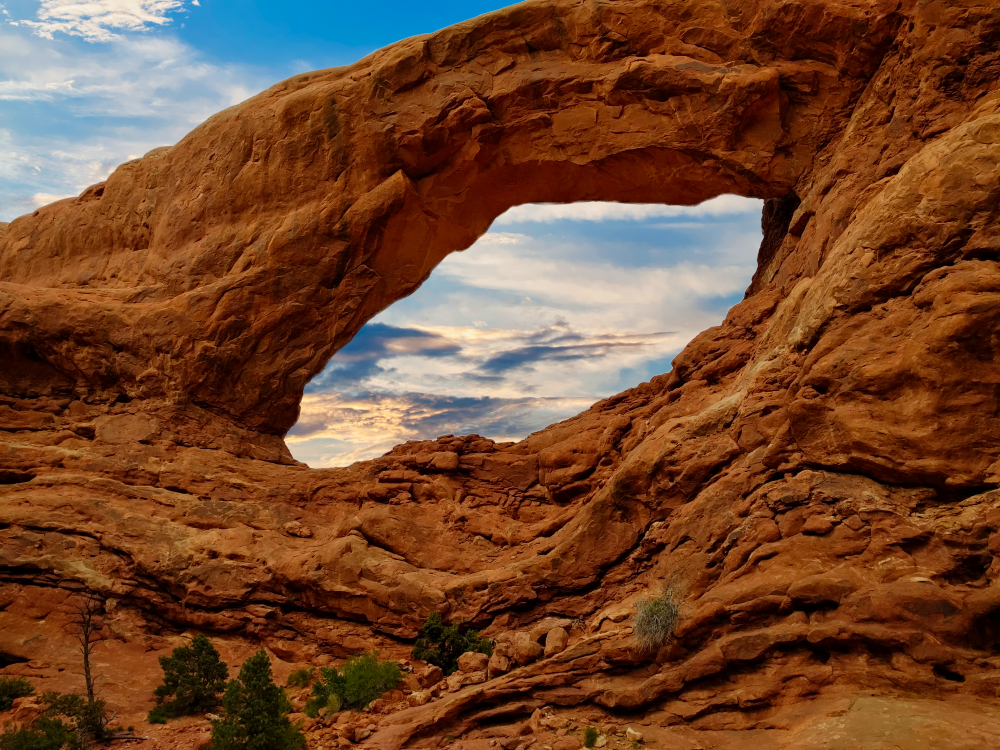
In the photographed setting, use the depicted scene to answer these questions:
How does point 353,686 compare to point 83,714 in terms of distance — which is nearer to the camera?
point 83,714

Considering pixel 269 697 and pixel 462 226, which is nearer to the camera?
pixel 269 697

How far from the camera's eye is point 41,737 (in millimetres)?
13023

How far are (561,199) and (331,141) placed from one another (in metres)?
6.52

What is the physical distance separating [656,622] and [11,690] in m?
12.9

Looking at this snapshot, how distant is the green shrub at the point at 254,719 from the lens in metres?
12.5

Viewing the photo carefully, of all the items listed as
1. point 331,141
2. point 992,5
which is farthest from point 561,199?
point 992,5

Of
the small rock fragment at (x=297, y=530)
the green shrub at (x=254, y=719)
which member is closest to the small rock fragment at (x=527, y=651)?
the green shrub at (x=254, y=719)

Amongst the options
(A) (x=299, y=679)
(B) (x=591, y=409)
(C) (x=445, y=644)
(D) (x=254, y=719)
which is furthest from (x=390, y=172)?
(D) (x=254, y=719)

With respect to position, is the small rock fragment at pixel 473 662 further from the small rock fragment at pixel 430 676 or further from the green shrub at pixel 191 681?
the green shrub at pixel 191 681

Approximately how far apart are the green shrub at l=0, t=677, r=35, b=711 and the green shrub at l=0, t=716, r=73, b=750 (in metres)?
1.66

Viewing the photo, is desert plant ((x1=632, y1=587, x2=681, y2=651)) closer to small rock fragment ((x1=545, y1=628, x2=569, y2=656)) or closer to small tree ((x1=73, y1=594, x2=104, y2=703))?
small rock fragment ((x1=545, y1=628, x2=569, y2=656))

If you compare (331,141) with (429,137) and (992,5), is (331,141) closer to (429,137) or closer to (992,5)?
(429,137)

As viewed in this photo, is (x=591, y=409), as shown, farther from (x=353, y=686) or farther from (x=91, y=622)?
(x=91, y=622)

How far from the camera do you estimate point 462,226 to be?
21.8 meters
